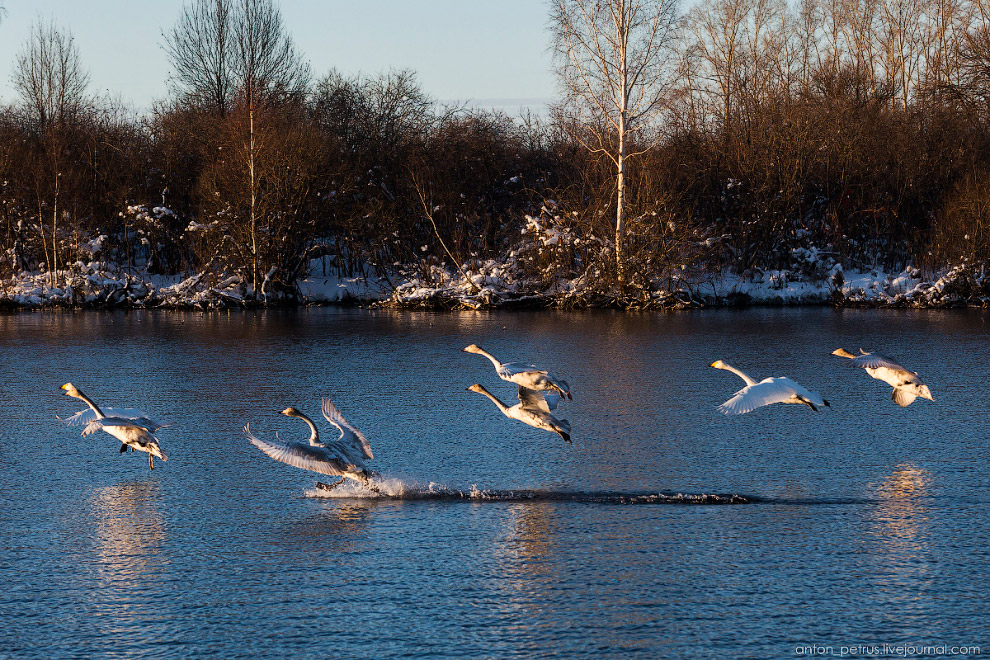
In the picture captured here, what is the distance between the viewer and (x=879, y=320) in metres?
24.2

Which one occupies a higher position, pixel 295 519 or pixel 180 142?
pixel 180 142

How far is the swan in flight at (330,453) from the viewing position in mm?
7594

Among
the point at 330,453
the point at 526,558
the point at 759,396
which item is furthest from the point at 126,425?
the point at 759,396

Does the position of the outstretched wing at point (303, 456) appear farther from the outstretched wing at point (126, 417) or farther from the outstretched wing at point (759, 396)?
the outstretched wing at point (759, 396)

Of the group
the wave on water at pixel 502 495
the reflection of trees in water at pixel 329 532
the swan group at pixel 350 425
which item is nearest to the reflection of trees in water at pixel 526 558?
the wave on water at pixel 502 495

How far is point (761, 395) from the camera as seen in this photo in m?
8.64

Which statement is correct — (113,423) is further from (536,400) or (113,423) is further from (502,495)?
(536,400)

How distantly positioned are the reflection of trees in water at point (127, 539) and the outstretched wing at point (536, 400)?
2978 mm

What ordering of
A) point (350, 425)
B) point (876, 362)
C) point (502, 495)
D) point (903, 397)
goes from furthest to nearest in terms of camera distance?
point (903, 397) < point (876, 362) < point (350, 425) < point (502, 495)

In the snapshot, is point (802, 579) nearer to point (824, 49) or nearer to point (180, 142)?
point (180, 142)

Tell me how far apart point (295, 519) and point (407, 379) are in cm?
717

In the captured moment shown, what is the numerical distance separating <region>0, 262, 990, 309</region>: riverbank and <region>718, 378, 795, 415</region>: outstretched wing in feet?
66.8

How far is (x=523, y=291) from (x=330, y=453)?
22.8m

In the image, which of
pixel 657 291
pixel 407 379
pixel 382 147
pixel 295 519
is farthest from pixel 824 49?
pixel 295 519
